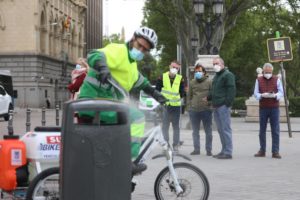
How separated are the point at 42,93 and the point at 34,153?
53390 millimetres

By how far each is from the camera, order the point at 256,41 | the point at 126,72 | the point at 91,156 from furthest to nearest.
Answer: the point at 256,41, the point at 126,72, the point at 91,156

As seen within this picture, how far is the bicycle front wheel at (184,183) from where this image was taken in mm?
6883

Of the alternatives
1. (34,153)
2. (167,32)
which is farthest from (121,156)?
(167,32)

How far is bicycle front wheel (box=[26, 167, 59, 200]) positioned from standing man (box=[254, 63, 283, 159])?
725cm

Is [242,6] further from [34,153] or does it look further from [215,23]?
[34,153]

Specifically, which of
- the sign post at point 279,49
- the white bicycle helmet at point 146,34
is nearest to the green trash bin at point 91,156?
the white bicycle helmet at point 146,34

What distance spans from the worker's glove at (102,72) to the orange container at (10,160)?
3.67 feet

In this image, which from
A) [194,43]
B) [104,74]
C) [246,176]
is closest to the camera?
[104,74]

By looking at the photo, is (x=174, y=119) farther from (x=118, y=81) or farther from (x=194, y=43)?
(x=194, y=43)

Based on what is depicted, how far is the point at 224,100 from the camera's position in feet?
41.7

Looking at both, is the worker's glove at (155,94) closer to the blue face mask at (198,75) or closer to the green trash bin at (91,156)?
the green trash bin at (91,156)

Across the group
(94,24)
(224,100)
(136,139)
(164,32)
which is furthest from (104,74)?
(94,24)

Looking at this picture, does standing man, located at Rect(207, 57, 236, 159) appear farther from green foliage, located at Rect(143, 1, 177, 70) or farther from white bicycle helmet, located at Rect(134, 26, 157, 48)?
green foliage, located at Rect(143, 1, 177, 70)

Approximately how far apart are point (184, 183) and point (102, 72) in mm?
1584
